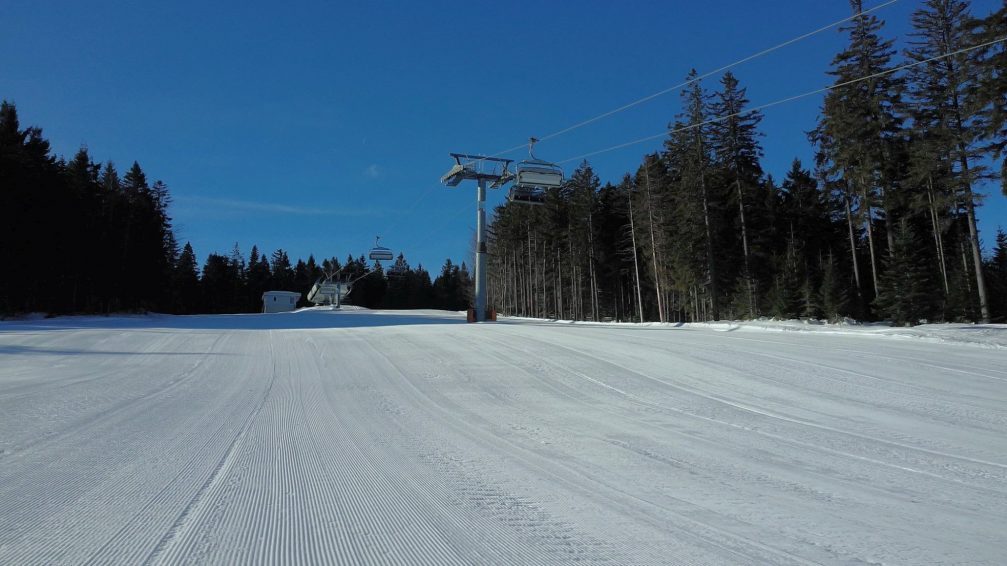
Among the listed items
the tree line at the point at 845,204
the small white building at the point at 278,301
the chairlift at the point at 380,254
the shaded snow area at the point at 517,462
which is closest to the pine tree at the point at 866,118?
the tree line at the point at 845,204

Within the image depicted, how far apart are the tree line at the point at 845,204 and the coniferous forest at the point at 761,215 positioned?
11cm

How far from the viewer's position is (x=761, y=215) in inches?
1542

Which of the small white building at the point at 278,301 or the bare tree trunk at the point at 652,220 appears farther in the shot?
the small white building at the point at 278,301

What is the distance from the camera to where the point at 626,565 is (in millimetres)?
3059

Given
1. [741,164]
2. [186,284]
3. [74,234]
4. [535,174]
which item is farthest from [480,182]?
[186,284]

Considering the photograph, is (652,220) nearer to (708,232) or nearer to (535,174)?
(708,232)

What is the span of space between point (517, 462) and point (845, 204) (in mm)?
41099

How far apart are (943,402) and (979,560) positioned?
6.09 m

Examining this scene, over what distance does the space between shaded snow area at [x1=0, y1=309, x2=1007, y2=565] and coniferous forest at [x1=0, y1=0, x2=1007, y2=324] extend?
13601mm

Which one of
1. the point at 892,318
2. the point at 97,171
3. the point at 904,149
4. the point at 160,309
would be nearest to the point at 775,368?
the point at 892,318

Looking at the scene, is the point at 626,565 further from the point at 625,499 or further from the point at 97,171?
the point at 97,171

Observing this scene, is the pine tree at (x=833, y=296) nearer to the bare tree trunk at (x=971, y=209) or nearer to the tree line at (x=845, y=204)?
the tree line at (x=845, y=204)

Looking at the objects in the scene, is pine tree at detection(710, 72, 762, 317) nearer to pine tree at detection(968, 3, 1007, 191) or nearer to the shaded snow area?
pine tree at detection(968, 3, 1007, 191)

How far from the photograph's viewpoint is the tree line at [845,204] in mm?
25438
